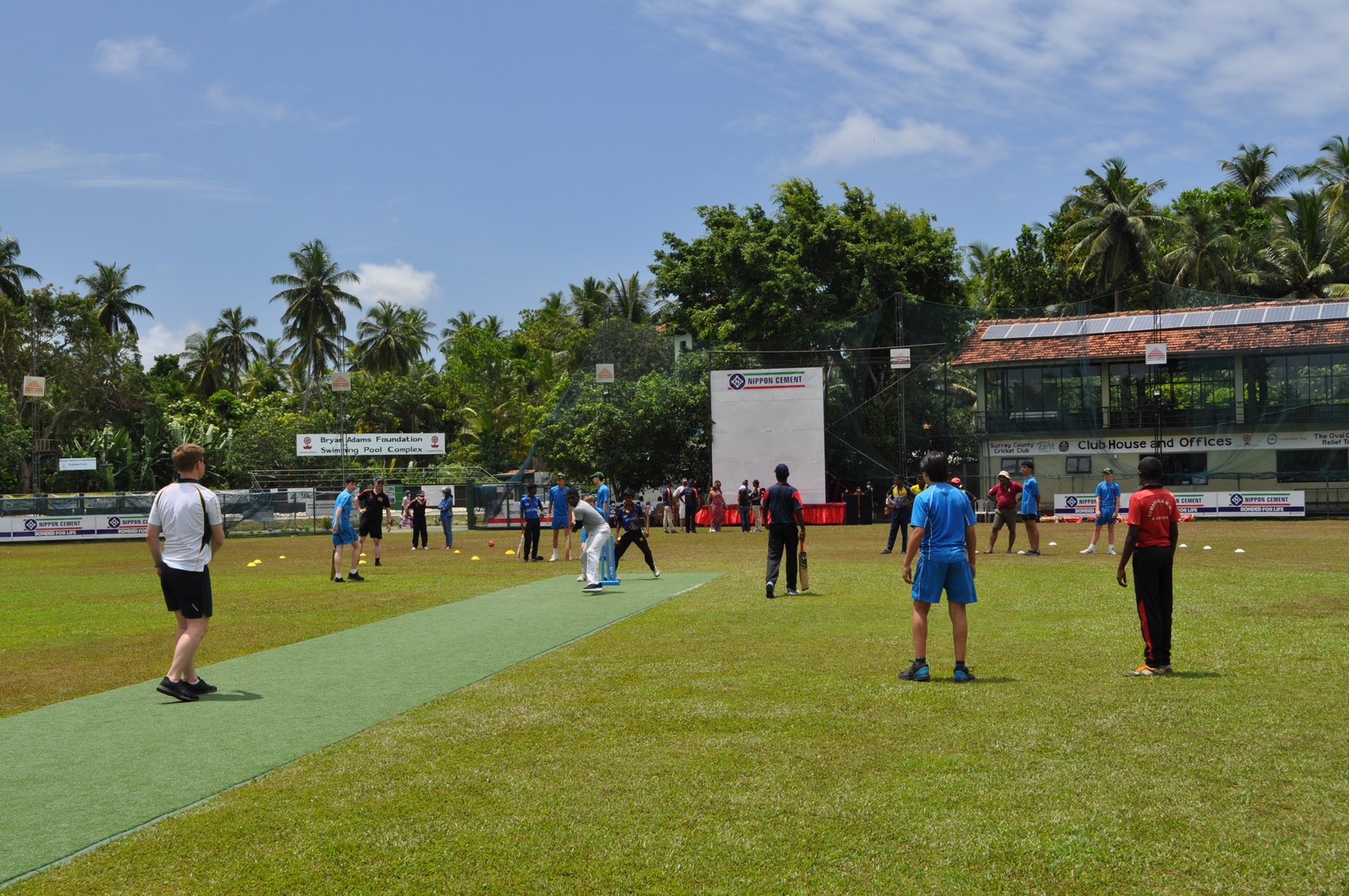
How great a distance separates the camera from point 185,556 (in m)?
8.85

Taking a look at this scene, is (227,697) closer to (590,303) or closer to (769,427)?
(769,427)

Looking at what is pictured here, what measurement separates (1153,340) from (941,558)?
42988mm

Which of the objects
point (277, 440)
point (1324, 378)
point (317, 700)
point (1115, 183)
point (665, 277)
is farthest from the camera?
point (277, 440)

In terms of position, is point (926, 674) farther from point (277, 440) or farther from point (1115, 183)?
point (277, 440)

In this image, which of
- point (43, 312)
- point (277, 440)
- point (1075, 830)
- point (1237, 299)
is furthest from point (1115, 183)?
point (1075, 830)

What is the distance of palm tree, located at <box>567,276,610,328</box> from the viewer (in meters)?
76.4

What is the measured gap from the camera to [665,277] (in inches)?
2127

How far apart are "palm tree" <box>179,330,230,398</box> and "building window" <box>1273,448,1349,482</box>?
223ft

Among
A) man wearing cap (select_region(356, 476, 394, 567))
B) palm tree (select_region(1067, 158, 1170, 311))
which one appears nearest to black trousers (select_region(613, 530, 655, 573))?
man wearing cap (select_region(356, 476, 394, 567))

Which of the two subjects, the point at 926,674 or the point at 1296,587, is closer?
the point at 926,674

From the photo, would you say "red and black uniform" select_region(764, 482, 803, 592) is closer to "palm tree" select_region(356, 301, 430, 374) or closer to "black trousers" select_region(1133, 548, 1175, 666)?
"black trousers" select_region(1133, 548, 1175, 666)

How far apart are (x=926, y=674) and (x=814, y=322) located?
4264 cm

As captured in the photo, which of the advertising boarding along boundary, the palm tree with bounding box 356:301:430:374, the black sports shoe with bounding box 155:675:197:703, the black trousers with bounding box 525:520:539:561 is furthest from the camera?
the palm tree with bounding box 356:301:430:374

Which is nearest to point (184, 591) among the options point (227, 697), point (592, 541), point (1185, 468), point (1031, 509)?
point (227, 697)
